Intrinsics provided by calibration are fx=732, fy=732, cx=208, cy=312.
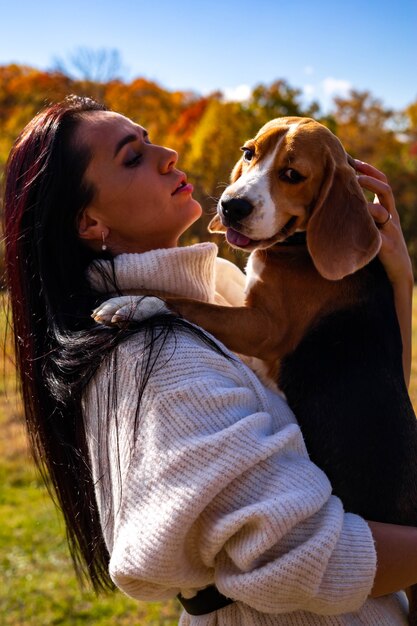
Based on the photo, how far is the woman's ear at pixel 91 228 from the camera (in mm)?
2309

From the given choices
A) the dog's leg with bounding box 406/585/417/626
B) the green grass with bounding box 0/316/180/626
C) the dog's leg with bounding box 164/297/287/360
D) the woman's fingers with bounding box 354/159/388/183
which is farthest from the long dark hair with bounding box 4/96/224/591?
the green grass with bounding box 0/316/180/626

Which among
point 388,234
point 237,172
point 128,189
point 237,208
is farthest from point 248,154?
point 128,189

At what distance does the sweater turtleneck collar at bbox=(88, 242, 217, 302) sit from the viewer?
7.12ft

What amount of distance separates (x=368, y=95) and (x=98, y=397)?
43323 mm

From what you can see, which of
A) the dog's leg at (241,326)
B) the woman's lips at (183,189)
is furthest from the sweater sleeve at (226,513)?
the woman's lips at (183,189)

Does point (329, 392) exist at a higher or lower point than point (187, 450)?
lower

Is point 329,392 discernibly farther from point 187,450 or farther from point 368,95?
point 368,95

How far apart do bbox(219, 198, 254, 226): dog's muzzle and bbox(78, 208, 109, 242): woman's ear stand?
1.62 ft

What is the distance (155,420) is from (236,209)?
3.58 feet

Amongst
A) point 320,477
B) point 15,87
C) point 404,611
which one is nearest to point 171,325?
point 320,477

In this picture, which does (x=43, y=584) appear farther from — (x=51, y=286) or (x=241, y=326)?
(x=51, y=286)

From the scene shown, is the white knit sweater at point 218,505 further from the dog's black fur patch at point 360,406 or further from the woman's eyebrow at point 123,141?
the woman's eyebrow at point 123,141

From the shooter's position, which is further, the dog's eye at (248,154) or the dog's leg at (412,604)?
the dog's eye at (248,154)

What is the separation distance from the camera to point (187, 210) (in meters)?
2.39
